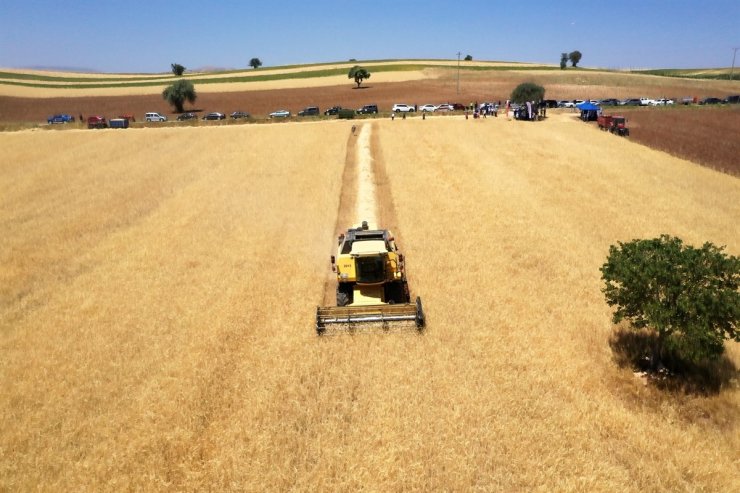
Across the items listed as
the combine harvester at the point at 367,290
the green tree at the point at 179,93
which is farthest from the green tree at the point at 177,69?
the combine harvester at the point at 367,290

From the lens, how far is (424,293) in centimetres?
1596

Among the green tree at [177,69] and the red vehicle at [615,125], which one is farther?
the green tree at [177,69]

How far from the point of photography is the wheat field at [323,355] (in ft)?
29.5

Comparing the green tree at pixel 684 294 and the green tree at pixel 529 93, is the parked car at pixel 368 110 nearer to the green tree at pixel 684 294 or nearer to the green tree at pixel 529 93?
the green tree at pixel 529 93

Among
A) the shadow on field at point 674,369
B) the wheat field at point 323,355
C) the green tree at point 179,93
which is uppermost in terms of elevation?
the green tree at point 179,93

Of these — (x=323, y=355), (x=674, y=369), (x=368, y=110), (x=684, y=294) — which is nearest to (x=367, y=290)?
(x=323, y=355)

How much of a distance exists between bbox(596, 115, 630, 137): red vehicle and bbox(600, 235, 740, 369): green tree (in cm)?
4259

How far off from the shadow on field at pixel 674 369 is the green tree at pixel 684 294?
16.6 inches

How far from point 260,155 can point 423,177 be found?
16013 millimetres

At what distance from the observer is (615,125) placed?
49.7m

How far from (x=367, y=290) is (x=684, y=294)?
816 centimetres

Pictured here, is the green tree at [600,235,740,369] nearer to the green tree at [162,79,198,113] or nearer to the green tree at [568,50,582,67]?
the green tree at [162,79,198,113]

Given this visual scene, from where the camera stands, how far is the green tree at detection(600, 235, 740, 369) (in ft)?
34.8

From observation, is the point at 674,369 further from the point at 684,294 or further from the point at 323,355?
the point at 323,355
